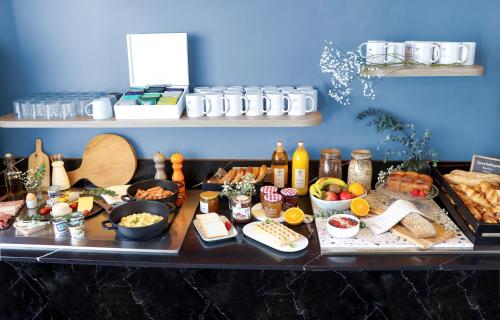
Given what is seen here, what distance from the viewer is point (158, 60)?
229cm

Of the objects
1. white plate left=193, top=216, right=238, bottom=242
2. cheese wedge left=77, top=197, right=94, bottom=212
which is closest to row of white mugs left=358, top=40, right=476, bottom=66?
white plate left=193, top=216, right=238, bottom=242

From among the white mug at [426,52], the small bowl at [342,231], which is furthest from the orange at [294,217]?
the white mug at [426,52]

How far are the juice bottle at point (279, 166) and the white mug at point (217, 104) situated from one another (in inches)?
13.0

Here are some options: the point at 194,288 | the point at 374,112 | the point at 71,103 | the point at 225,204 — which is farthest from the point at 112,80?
the point at 374,112

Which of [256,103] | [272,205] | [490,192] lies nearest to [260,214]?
[272,205]

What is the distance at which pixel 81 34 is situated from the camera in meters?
2.31

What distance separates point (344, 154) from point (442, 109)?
0.52 metres

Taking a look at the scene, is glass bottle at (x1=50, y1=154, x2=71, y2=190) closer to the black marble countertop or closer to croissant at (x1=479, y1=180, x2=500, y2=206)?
the black marble countertop

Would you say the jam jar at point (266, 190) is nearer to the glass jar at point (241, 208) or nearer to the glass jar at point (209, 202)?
the glass jar at point (241, 208)

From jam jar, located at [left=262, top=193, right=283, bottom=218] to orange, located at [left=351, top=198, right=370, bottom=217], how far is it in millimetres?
318

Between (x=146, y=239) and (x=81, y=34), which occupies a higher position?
(x=81, y=34)

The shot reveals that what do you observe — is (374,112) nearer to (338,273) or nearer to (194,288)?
(338,273)

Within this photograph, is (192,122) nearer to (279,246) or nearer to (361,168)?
(279,246)

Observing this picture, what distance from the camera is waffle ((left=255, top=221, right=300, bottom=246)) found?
72.3 inches
